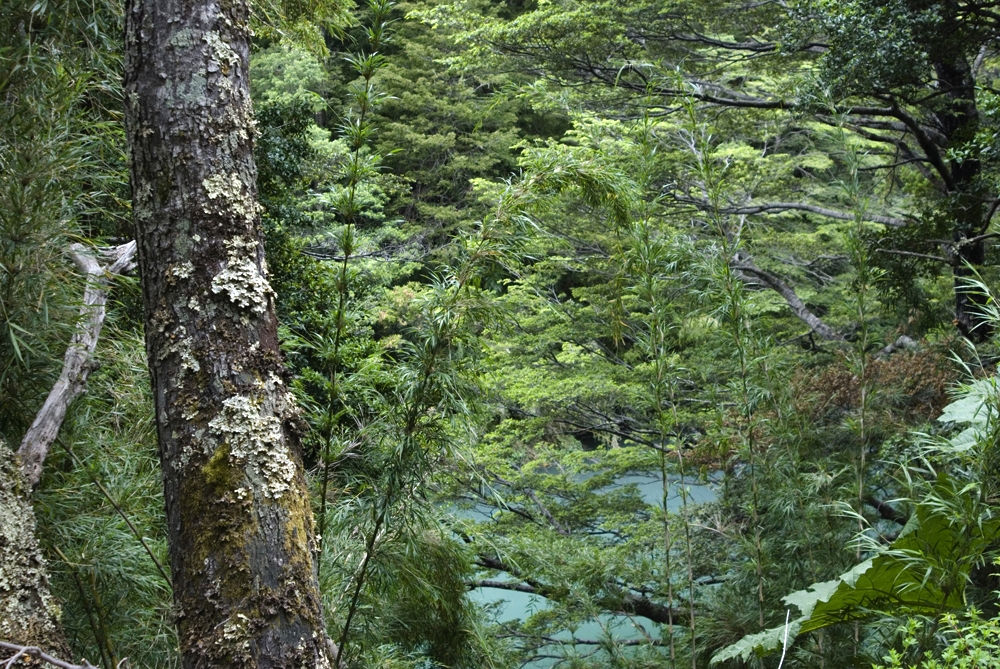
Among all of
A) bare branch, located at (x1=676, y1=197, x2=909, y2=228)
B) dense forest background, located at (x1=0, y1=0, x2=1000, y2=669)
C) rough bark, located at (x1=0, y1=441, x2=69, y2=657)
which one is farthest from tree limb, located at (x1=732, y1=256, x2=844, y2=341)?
rough bark, located at (x1=0, y1=441, x2=69, y2=657)

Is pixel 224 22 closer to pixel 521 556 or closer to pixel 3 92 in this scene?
pixel 3 92

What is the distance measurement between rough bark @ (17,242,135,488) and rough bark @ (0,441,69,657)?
0.09m

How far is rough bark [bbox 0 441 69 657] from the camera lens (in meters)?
1.56

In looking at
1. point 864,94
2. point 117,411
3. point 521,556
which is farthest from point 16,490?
point 864,94

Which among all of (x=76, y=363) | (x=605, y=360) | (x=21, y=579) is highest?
(x=76, y=363)

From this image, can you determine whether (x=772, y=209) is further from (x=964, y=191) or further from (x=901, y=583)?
(x=901, y=583)

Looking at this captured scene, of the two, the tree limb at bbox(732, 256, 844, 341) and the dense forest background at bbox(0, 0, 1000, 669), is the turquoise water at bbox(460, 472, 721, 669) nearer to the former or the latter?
the dense forest background at bbox(0, 0, 1000, 669)

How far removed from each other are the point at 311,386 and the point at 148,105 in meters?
3.12

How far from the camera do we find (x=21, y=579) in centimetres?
162

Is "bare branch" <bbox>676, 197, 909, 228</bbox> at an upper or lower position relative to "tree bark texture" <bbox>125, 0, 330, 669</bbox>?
lower

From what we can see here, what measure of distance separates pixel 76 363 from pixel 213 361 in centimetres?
97

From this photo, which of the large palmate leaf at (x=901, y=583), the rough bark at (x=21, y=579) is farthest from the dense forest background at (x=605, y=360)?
the rough bark at (x=21, y=579)

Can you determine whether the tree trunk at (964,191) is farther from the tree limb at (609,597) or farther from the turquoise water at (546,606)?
the tree limb at (609,597)

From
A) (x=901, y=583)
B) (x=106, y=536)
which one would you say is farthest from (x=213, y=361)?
(x=901, y=583)
